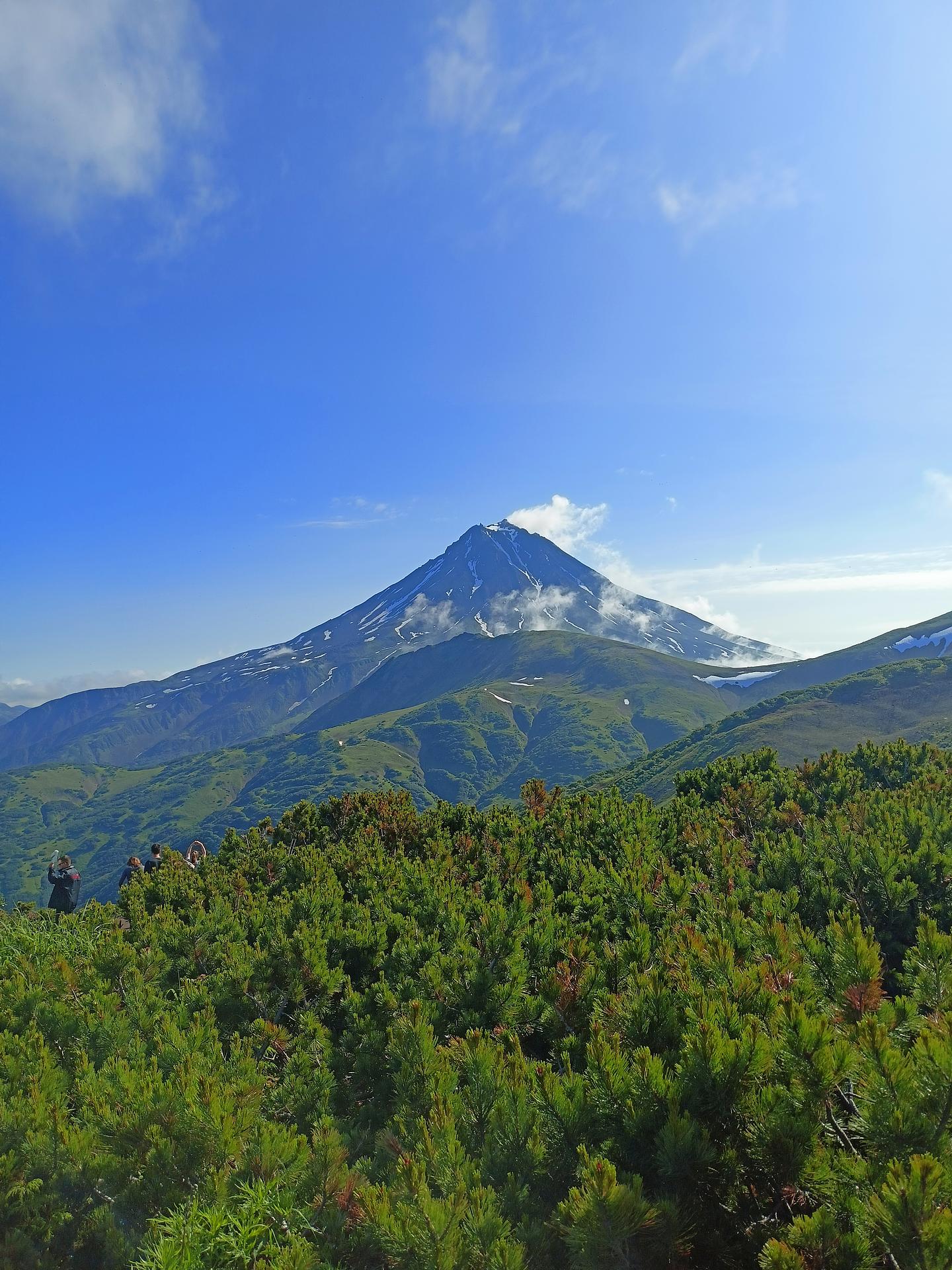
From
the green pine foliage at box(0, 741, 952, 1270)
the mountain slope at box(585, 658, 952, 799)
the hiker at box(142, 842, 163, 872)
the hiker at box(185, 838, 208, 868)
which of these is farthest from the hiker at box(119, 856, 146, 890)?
the mountain slope at box(585, 658, 952, 799)

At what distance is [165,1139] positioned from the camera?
455 centimetres

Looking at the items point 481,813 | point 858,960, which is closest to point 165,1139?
point 858,960

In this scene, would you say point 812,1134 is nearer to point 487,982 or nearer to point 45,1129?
point 487,982

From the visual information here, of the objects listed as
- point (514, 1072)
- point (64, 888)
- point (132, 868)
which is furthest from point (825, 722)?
point (514, 1072)

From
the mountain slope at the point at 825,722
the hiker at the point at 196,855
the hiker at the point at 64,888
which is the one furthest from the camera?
the mountain slope at the point at 825,722

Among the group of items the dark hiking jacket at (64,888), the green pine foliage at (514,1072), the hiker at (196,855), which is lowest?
the dark hiking jacket at (64,888)

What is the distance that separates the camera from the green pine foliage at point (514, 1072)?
3381mm

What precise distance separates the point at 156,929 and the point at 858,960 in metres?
9.16

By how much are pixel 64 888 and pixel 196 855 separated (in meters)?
3.41

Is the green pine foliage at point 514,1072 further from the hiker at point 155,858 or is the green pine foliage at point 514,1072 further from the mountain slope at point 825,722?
the mountain slope at point 825,722

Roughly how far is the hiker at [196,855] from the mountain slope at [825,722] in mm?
115926

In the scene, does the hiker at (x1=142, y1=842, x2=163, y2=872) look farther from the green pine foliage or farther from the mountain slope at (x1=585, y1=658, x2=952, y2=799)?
the mountain slope at (x1=585, y1=658, x2=952, y2=799)

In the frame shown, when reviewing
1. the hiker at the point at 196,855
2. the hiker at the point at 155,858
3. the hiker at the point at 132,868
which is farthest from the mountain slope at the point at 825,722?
the hiker at the point at 155,858

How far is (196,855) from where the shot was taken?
57.7ft
